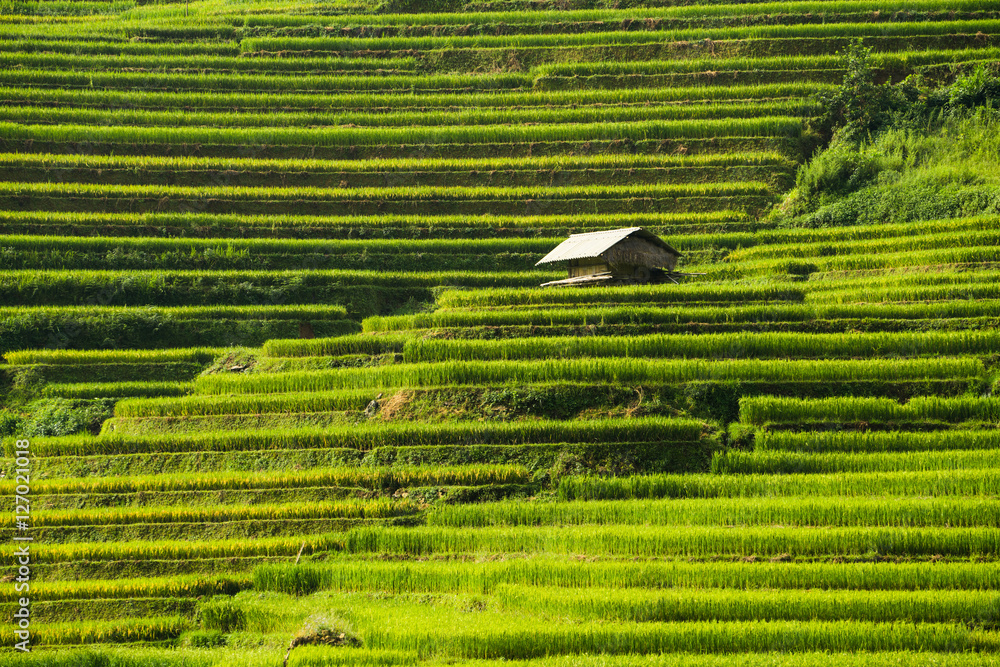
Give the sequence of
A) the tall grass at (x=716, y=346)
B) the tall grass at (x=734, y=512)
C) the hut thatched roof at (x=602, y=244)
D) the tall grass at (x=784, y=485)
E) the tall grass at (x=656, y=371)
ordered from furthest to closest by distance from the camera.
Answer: the hut thatched roof at (x=602, y=244), the tall grass at (x=716, y=346), the tall grass at (x=656, y=371), the tall grass at (x=784, y=485), the tall grass at (x=734, y=512)

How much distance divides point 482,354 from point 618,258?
4921 millimetres

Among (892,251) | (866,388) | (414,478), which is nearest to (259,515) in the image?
(414,478)

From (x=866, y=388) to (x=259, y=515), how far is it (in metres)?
10.0

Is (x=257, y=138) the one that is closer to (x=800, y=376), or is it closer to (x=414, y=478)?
(x=414, y=478)

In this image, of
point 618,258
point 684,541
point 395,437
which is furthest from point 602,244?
point 684,541

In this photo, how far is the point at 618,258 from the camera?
64.4 feet

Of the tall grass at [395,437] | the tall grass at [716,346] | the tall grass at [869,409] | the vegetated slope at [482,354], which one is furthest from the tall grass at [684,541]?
the tall grass at [716,346]

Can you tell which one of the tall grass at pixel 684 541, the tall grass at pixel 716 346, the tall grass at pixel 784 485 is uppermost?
the tall grass at pixel 716 346

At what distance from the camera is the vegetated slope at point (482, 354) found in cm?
1056

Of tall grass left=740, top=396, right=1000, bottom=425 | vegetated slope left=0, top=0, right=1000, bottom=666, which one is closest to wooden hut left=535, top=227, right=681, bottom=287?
vegetated slope left=0, top=0, right=1000, bottom=666

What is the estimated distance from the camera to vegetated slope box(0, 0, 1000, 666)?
10.6m

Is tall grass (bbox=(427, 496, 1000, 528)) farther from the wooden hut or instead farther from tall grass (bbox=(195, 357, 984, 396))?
the wooden hut

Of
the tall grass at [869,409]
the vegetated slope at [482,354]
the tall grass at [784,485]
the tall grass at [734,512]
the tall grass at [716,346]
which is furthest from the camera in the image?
the tall grass at [716,346]

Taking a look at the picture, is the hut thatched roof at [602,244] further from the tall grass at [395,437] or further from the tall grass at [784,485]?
the tall grass at [784,485]
